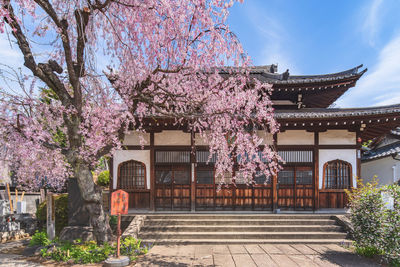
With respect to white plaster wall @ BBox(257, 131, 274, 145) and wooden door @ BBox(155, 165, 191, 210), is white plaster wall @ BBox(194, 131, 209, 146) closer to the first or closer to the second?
wooden door @ BBox(155, 165, 191, 210)

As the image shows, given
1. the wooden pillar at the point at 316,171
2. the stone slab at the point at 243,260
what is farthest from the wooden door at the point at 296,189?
the stone slab at the point at 243,260

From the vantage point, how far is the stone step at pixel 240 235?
7961 millimetres

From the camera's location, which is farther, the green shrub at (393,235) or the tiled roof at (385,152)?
the tiled roof at (385,152)

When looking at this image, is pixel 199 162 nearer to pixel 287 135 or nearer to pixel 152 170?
pixel 152 170

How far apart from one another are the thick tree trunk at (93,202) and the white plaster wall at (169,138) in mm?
3861

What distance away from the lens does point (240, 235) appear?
26.2 feet

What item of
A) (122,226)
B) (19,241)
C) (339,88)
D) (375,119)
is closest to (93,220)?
(122,226)

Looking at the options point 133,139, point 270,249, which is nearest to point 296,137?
point 270,249

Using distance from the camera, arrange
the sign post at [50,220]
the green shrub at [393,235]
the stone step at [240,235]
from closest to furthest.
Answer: the green shrub at [393,235] < the sign post at [50,220] < the stone step at [240,235]

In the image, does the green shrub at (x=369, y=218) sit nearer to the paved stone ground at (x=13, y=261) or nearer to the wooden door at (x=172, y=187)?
the wooden door at (x=172, y=187)

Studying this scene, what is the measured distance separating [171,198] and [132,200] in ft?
5.45

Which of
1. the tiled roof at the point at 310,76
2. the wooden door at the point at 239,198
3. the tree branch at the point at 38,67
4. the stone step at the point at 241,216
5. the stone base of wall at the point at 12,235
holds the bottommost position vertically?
the stone base of wall at the point at 12,235

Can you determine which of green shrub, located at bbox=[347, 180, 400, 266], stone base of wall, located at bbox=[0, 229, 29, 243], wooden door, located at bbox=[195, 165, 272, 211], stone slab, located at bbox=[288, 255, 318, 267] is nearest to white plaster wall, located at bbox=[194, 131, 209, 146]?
wooden door, located at bbox=[195, 165, 272, 211]

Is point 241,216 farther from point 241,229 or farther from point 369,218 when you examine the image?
point 369,218
